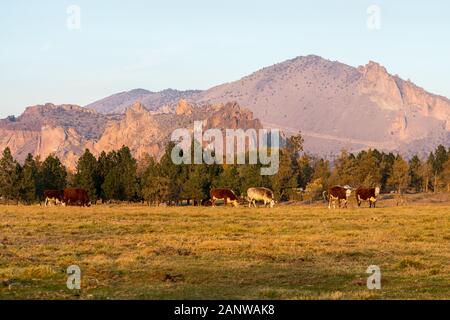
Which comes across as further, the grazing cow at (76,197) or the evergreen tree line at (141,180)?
the evergreen tree line at (141,180)

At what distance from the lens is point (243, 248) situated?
24.9m

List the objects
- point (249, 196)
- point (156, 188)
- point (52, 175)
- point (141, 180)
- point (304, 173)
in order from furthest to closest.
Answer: point (304, 173) < point (141, 180) < point (52, 175) < point (156, 188) < point (249, 196)

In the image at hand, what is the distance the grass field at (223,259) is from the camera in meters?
16.5

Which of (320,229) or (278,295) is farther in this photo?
(320,229)

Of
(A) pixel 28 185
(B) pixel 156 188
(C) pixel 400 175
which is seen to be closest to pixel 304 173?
(C) pixel 400 175

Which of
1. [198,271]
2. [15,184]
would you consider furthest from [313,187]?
[198,271]

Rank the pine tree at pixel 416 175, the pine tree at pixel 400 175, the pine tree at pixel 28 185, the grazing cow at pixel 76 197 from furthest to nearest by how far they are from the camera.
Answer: the pine tree at pixel 416 175 < the pine tree at pixel 400 175 < the pine tree at pixel 28 185 < the grazing cow at pixel 76 197

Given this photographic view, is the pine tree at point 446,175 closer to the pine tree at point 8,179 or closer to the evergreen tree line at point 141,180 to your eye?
the evergreen tree line at point 141,180

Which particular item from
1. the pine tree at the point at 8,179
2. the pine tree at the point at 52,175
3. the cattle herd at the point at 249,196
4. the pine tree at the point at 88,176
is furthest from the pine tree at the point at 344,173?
the pine tree at the point at 8,179

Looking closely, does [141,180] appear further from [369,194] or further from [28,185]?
[369,194]

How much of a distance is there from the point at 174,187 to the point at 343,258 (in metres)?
62.3

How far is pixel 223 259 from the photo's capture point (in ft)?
72.4

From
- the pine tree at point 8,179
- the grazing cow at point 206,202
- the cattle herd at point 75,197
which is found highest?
the pine tree at point 8,179

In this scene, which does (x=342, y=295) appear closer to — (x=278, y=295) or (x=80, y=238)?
(x=278, y=295)
